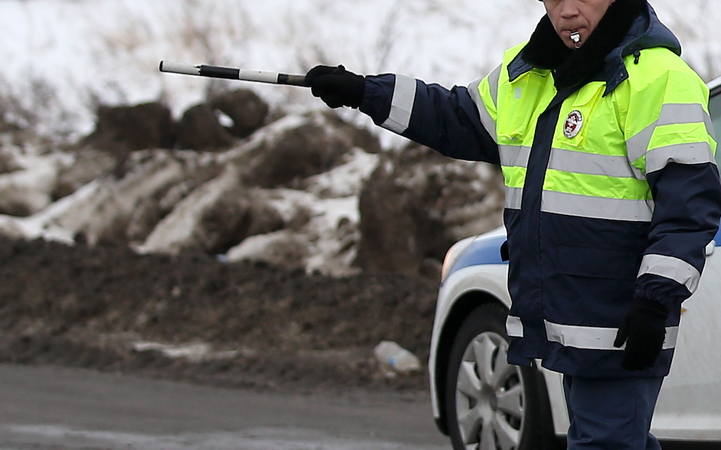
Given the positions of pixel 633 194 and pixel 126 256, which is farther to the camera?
pixel 126 256

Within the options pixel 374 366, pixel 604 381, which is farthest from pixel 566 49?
pixel 374 366

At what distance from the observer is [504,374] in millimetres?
4336

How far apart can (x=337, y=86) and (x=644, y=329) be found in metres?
1.21

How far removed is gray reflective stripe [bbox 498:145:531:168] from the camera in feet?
10.2

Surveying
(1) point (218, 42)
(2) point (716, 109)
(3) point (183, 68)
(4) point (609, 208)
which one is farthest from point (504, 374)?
(1) point (218, 42)

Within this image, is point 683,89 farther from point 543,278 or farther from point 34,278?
point 34,278

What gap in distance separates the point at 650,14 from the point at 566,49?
8.9 inches

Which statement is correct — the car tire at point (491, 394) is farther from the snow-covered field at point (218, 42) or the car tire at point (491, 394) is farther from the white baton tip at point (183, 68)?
the snow-covered field at point (218, 42)

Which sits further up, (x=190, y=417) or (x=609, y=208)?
(x=609, y=208)

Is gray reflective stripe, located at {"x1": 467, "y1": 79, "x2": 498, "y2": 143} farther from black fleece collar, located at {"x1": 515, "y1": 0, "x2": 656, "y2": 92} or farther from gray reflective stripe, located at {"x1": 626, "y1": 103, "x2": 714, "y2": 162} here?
gray reflective stripe, located at {"x1": 626, "y1": 103, "x2": 714, "y2": 162}

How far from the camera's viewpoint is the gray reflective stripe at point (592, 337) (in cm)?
291

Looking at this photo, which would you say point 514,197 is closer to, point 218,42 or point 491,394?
point 491,394

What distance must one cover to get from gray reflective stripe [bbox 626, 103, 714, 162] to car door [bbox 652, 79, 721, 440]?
2.91 feet

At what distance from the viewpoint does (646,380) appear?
9.60ft
